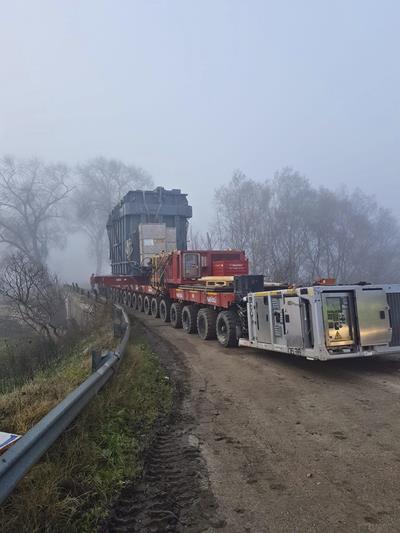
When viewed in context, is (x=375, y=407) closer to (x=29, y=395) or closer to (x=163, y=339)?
(x=29, y=395)

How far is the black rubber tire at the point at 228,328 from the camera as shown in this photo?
993cm

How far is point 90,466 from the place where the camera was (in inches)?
140

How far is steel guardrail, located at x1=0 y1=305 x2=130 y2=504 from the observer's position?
2.56 meters

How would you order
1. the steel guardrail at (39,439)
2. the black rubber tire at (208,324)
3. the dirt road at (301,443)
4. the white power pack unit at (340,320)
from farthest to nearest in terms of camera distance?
the black rubber tire at (208,324), the white power pack unit at (340,320), the dirt road at (301,443), the steel guardrail at (39,439)

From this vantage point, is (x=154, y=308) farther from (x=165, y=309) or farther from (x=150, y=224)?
(x=150, y=224)

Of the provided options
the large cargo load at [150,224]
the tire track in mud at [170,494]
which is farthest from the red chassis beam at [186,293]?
the tire track in mud at [170,494]

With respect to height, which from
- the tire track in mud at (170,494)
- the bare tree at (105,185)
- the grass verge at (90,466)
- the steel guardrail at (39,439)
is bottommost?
the tire track in mud at (170,494)

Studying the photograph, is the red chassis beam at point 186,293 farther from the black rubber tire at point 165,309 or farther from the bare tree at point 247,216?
the bare tree at point 247,216

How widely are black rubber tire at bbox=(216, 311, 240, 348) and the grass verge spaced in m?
4.15

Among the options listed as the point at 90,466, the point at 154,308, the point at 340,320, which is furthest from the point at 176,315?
the point at 90,466

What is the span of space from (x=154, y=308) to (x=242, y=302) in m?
8.27

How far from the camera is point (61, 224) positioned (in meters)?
58.0

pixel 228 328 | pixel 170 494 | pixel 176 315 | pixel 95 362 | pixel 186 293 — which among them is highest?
pixel 186 293

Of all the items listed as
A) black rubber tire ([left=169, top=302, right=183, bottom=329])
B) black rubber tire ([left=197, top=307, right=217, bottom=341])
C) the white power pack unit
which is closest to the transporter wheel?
black rubber tire ([left=169, top=302, right=183, bottom=329])
